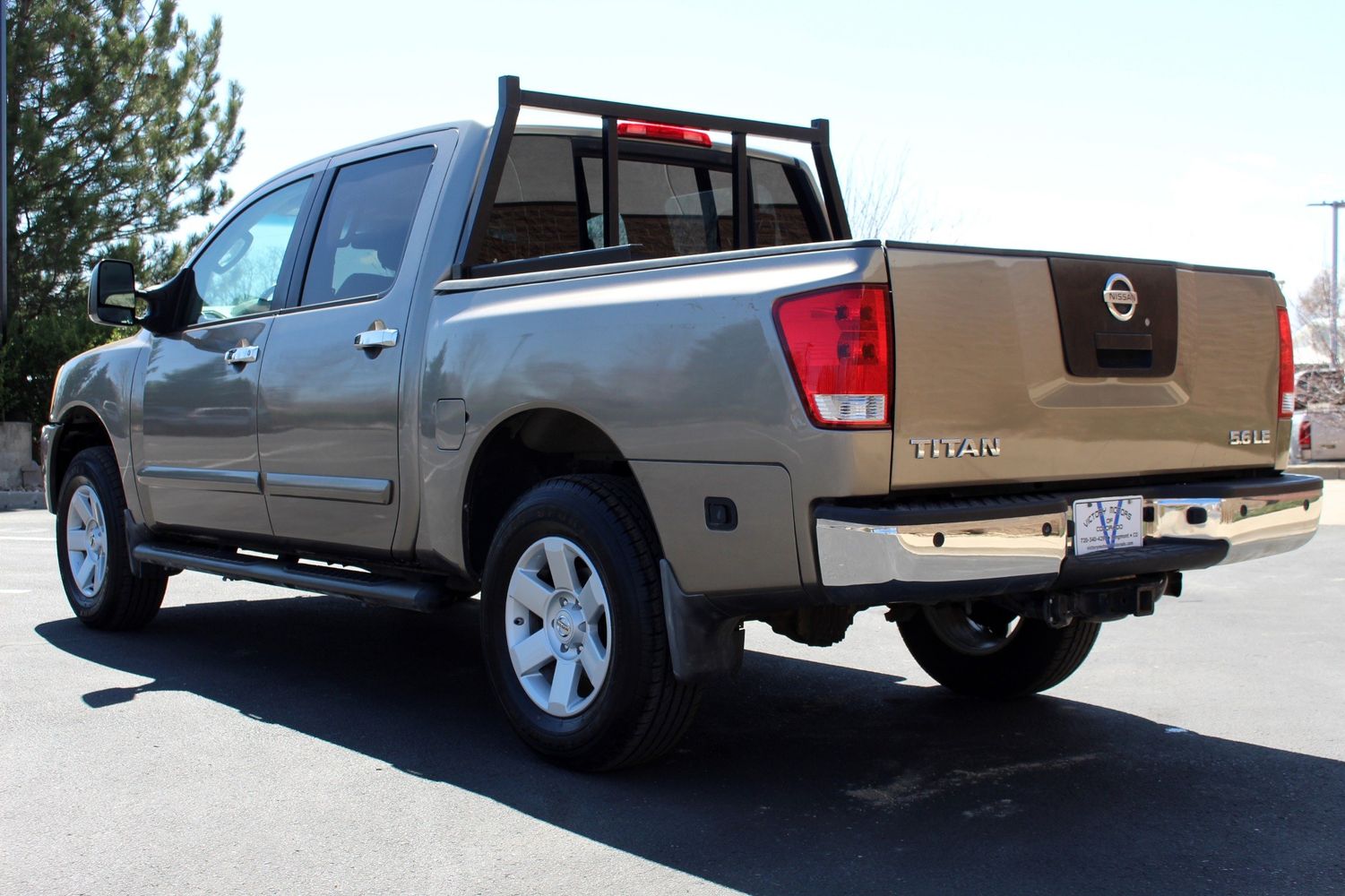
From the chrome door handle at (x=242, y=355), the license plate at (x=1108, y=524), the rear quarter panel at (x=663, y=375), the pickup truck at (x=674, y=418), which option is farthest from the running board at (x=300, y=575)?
the license plate at (x=1108, y=524)

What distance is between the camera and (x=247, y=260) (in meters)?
6.12

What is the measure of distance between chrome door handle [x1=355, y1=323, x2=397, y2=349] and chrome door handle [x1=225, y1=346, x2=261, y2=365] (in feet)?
2.33

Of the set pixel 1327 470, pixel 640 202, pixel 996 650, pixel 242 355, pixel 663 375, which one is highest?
pixel 640 202

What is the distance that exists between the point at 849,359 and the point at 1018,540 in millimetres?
646

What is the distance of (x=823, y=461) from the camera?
3.54m

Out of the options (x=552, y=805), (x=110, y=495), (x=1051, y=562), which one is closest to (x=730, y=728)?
(x=552, y=805)

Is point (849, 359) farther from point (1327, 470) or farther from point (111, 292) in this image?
point (1327, 470)

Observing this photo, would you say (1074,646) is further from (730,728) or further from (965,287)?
(965,287)

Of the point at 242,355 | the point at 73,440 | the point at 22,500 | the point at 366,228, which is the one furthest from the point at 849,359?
the point at 22,500

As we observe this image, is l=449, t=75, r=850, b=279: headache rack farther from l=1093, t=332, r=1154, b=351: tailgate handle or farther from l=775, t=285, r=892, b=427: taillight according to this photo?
l=1093, t=332, r=1154, b=351: tailgate handle

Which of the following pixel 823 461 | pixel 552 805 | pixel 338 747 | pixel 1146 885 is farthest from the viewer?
pixel 338 747

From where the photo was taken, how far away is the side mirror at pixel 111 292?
620cm

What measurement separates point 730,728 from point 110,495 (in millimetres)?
3363

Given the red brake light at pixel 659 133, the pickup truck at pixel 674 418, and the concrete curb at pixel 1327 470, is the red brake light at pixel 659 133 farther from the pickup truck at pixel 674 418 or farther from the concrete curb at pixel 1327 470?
the concrete curb at pixel 1327 470
